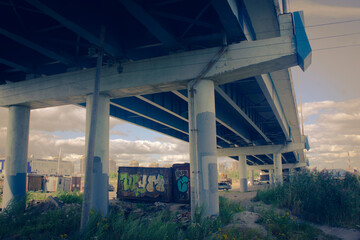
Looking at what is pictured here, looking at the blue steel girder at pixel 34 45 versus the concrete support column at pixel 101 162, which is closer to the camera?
the blue steel girder at pixel 34 45

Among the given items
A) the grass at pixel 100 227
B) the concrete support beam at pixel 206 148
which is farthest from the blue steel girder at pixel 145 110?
the grass at pixel 100 227

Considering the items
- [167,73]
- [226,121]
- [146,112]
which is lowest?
[167,73]

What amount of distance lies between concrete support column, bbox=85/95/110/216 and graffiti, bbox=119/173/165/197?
21.0ft

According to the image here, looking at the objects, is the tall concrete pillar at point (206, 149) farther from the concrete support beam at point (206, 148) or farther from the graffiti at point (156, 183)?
the graffiti at point (156, 183)

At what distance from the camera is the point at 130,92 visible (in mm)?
13539

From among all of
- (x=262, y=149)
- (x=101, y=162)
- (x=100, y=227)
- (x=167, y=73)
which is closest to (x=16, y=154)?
(x=101, y=162)

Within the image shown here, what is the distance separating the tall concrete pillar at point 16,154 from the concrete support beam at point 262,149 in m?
34.7

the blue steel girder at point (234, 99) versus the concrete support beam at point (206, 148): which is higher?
the blue steel girder at point (234, 99)

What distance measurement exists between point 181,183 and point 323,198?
28.1 ft

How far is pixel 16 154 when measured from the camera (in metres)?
14.8

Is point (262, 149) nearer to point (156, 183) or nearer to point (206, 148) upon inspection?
point (156, 183)

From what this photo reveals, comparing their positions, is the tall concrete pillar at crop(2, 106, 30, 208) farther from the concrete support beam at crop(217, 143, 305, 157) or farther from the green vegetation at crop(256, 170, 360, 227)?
the concrete support beam at crop(217, 143, 305, 157)

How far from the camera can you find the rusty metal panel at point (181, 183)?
1791 centimetres

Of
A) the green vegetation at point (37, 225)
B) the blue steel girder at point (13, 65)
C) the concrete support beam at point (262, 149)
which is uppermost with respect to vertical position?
the blue steel girder at point (13, 65)
